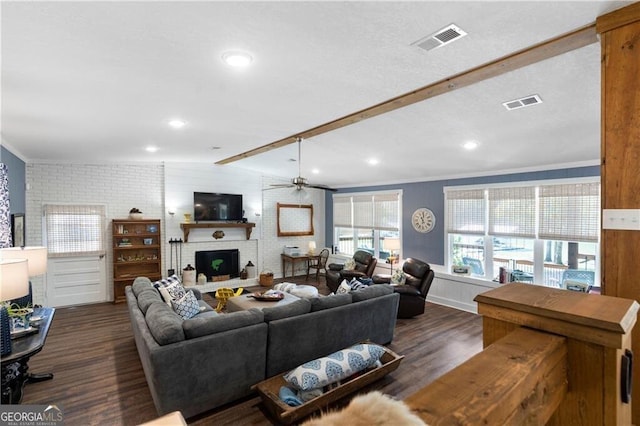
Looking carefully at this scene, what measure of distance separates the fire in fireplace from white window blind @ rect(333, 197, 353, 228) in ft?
9.64

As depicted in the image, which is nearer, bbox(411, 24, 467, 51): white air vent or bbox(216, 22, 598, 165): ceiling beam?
bbox(411, 24, 467, 51): white air vent

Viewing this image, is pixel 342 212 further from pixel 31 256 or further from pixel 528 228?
pixel 31 256

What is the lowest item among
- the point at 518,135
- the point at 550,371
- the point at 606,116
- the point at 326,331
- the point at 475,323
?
the point at 475,323

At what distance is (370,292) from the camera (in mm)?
4051

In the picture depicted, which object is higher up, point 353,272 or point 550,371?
point 550,371

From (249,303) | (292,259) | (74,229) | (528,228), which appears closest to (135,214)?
(74,229)

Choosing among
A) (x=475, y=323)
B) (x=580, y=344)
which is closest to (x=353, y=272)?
(x=475, y=323)

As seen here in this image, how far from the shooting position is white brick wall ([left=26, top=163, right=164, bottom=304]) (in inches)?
224

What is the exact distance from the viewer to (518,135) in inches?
152

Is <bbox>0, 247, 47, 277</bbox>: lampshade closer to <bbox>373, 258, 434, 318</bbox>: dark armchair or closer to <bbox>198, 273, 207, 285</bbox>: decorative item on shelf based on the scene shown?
<bbox>198, 273, 207, 285</bbox>: decorative item on shelf

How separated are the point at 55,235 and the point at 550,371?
24.7 ft

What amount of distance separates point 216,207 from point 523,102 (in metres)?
6.25

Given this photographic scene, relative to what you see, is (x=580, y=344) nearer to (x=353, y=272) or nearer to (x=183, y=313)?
(x=183, y=313)

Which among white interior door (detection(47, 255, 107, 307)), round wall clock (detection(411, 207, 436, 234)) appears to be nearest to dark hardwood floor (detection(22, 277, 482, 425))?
white interior door (detection(47, 255, 107, 307))
